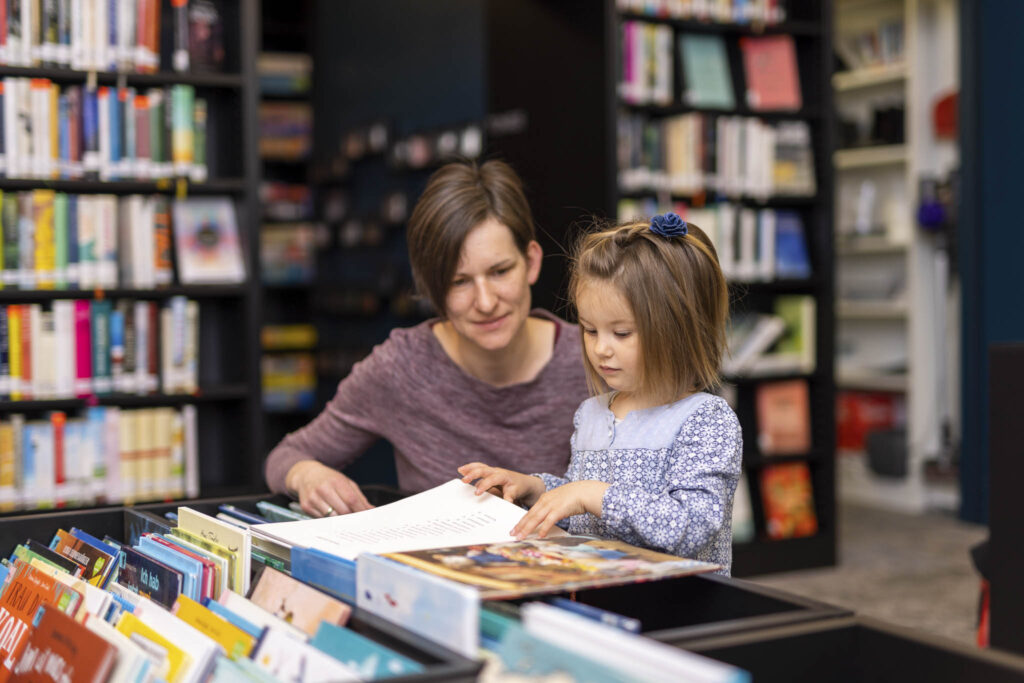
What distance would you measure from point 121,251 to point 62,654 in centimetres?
261

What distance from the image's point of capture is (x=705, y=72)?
13.8 ft

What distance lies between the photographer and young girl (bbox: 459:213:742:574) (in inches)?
52.0

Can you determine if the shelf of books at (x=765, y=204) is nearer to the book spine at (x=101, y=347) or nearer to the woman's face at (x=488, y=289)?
the book spine at (x=101, y=347)

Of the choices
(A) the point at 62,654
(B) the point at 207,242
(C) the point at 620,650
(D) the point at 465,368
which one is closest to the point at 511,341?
(D) the point at 465,368

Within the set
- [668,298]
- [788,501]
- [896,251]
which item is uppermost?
[896,251]

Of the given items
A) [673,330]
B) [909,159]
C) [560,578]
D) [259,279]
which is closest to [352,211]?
[259,279]

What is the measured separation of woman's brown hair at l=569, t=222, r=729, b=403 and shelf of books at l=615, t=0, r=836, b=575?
104 inches

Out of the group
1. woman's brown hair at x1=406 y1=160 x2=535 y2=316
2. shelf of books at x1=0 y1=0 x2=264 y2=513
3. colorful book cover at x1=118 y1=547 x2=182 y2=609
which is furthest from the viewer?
shelf of books at x1=0 y1=0 x2=264 y2=513

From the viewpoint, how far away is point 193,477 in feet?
11.5

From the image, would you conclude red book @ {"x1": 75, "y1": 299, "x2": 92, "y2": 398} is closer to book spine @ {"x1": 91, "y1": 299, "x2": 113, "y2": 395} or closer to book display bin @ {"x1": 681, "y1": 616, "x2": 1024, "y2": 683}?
book spine @ {"x1": 91, "y1": 299, "x2": 113, "y2": 395}

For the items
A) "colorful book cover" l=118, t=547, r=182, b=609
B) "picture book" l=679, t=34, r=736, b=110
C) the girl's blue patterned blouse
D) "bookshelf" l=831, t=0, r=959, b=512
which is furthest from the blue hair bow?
"bookshelf" l=831, t=0, r=959, b=512

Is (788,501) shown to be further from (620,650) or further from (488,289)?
(620,650)

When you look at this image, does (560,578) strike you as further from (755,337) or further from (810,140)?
(810,140)

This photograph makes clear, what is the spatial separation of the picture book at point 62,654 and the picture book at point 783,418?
139 inches
